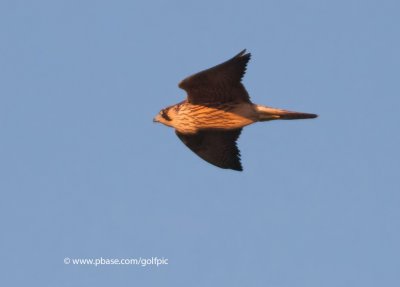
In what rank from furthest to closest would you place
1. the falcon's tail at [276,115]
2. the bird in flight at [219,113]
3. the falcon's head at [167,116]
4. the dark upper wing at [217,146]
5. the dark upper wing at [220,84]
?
the dark upper wing at [217,146]
the falcon's head at [167,116]
the falcon's tail at [276,115]
the bird in flight at [219,113]
the dark upper wing at [220,84]

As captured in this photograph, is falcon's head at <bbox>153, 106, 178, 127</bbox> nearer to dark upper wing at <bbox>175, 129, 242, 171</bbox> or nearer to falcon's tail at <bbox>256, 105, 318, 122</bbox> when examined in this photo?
dark upper wing at <bbox>175, 129, 242, 171</bbox>

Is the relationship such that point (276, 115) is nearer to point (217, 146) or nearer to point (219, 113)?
point (219, 113)

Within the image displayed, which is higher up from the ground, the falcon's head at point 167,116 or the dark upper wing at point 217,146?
the falcon's head at point 167,116

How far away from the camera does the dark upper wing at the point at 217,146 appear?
60.6ft

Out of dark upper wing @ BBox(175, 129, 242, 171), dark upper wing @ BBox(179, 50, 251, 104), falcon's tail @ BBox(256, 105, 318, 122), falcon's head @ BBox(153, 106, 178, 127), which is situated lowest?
dark upper wing @ BBox(175, 129, 242, 171)

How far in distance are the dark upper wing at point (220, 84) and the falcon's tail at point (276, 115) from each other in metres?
0.33

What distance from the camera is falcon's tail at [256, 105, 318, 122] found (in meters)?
17.1

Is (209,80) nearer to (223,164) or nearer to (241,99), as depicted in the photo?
(241,99)

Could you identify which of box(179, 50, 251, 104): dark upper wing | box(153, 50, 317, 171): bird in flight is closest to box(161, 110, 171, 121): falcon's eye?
box(153, 50, 317, 171): bird in flight

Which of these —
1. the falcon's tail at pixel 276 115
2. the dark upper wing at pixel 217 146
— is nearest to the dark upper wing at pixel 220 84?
the falcon's tail at pixel 276 115

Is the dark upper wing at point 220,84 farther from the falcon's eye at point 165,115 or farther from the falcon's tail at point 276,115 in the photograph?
the falcon's eye at point 165,115

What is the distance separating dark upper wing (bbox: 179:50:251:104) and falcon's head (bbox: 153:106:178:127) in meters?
0.60

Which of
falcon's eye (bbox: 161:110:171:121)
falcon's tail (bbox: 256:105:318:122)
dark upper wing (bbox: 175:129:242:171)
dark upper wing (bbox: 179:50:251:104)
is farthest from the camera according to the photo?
dark upper wing (bbox: 175:129:242:171)

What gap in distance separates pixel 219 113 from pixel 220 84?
71 centimetres
